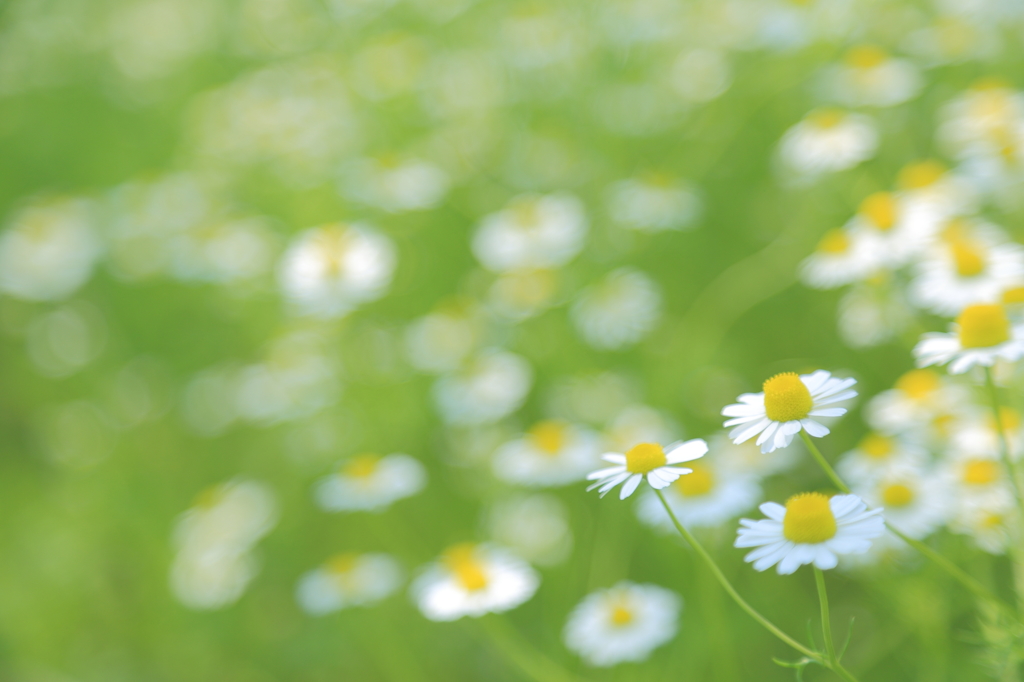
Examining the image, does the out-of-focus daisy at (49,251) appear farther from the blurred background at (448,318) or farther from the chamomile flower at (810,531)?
the chamomile flower at (810,531)

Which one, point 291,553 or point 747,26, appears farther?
point 747,26

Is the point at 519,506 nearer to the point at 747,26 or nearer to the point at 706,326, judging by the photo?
the point at 706,326

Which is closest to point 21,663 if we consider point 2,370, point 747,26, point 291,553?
point 291,553

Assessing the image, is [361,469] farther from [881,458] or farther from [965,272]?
[965,272]

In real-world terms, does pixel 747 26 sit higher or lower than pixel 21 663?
higher

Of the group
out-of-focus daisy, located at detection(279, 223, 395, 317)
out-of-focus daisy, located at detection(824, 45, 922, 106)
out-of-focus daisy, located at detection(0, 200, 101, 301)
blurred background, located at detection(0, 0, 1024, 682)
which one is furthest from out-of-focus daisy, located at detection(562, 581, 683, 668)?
out-of-focus daisy, located at detection(0, 200, 101, 301)

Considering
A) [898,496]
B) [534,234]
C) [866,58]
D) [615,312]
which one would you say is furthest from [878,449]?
Answer: [866,58]

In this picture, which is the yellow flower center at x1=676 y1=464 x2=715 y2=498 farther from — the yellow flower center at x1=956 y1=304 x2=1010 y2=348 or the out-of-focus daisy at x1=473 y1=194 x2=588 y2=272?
the out-of-focus daisy at x1=473 y1=194 x2=588 y2=272
